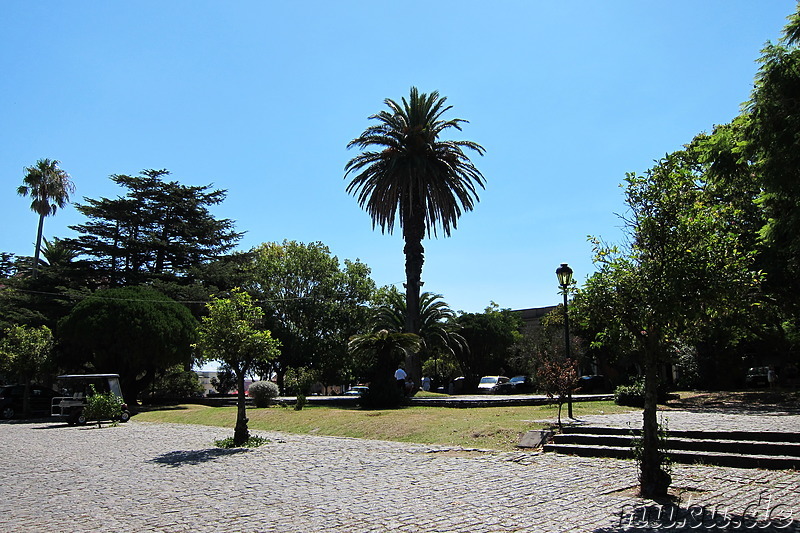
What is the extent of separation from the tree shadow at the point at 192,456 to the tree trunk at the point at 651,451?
28.7 feet

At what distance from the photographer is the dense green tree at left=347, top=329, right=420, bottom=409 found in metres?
24.4

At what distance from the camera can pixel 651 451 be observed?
7941 mm

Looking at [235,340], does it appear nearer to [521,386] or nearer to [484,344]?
[521,386]

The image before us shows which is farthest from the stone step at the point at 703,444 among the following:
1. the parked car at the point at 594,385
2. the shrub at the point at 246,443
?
the parked car at the point at 594,385

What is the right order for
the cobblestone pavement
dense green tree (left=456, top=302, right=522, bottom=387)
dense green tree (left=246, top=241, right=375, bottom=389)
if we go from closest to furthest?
the cobblestone pavement
dense green tree (left=246, top=241, right=375, bottom=389)
dense green tree (left=456, top=302, right=522, bottom=387)

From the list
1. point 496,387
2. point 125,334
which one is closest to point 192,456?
point 125,334

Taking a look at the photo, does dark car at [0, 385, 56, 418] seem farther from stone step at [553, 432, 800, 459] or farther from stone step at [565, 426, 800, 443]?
stone step at [565, 426, 800, 443]

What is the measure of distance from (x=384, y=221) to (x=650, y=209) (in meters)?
28.4

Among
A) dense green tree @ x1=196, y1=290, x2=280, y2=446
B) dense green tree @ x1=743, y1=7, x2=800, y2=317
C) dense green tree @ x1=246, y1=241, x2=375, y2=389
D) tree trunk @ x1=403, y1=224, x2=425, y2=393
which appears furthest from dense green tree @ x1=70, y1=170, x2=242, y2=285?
dense green tree @ x1=743, y1=7, x2=800, y2=317

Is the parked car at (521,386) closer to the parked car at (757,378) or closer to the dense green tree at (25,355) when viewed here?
the parked car at (757,378)

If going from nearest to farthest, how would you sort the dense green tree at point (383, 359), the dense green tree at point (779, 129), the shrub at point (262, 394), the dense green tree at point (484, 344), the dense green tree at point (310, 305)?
1. the dense green tree at point (779, 129)
2. the dense green tree at point (383, 359)
3. the shrub at point (262, 394)
4. the dense green tree at point (310, 305)
5. the dense green tree at point (484, 344)

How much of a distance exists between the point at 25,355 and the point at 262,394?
1149cm

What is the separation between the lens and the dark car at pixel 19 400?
95.0 feet

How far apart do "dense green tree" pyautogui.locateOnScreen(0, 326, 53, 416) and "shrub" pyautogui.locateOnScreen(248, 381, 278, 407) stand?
10.5 metres
